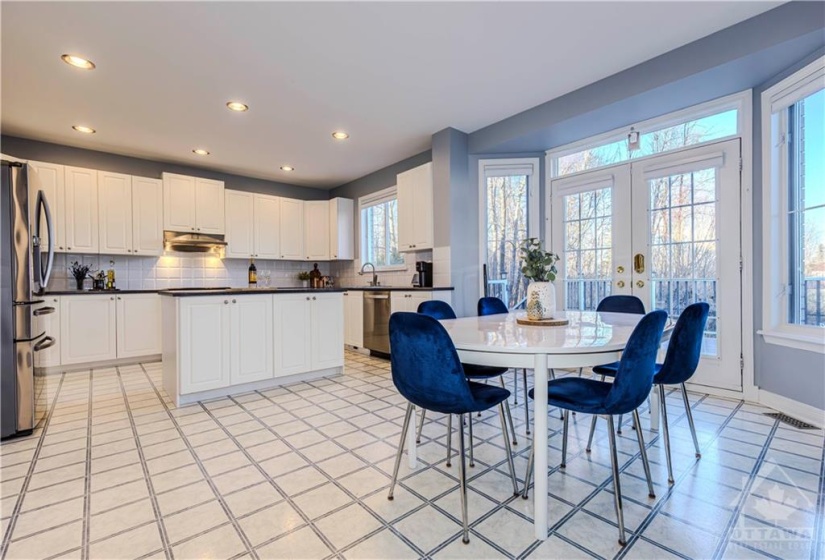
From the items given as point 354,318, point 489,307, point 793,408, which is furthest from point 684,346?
point 354,318

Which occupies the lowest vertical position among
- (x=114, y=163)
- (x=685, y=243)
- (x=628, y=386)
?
(x=628, y=386)

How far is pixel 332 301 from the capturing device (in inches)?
151

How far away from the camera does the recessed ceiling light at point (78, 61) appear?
2.73 m

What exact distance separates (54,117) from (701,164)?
19.7ft

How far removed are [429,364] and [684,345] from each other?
4.59ft

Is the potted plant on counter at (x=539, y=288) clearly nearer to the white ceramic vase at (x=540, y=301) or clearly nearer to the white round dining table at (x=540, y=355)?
the white ceramic vase at (x=540, y=301)

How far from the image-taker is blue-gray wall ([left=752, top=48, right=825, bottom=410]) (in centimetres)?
248

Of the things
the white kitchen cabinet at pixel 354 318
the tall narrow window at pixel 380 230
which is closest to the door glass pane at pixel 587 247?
the tall narrow window at pixel 380 230

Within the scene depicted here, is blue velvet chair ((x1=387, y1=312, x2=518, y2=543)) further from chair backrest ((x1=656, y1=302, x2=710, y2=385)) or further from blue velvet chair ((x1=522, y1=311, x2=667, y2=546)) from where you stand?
chair backrest ((x1=656, y1=302, x2=710, y2=385))

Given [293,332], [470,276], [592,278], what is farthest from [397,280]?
[592,278]

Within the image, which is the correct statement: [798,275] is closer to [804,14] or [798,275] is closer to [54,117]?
[804,14]

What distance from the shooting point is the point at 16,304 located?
2432 millimetres

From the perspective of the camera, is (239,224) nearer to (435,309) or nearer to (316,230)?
(316,230)

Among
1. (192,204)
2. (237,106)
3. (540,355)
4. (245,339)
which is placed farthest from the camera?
(192,204)
